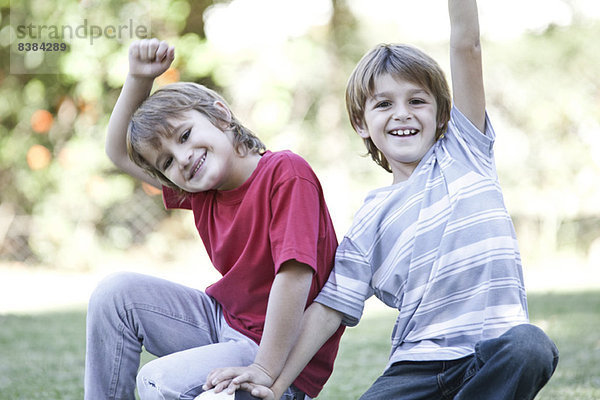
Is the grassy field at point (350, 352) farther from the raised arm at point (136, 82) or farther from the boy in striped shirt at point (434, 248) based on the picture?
the raised arm at point (136, 82)

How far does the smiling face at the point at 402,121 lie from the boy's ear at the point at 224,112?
0.36 meters

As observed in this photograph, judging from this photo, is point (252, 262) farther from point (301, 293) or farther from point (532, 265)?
point (532, 265)

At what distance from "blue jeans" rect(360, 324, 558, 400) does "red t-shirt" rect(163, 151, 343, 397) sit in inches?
11.4

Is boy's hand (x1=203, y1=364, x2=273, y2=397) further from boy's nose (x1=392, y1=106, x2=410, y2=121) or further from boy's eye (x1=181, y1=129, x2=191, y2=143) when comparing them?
boy's nose (x1=392, y1=106, x2=410, y2=121)

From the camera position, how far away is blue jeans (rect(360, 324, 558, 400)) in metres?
1.39

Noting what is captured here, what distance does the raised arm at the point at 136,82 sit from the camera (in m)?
1.86

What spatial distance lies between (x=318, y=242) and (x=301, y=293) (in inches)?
7.4

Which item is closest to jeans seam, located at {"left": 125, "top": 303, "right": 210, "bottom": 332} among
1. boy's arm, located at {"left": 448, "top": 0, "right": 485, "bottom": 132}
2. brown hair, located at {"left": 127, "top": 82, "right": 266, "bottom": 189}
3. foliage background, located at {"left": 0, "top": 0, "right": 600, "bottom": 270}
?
brown hair, located at {"left": 127, "top": 82, "right": 266, "bottom": 189}

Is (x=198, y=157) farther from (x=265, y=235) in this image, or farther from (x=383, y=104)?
(x=383, y=104)

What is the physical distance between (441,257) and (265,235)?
1.35 ft

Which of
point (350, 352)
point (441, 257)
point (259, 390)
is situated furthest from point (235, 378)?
point (350, 352)

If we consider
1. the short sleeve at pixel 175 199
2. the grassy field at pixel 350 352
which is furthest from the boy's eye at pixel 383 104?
the grassy field at pixel 350 352

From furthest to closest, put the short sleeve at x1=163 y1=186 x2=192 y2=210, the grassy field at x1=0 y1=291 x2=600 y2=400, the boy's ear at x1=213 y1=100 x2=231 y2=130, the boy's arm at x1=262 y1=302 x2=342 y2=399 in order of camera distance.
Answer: the grassy field at x1=0 y1=291 x2=600 y2=400
the short sleeve at x1=163 y1=186 x2=192 y2=210
the boy's ear at x1=213 y1=100 x2=231 y2=130
the boy's arm at x1=262 y1=302 x2=342 y2=399

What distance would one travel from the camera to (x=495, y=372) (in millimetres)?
1410
